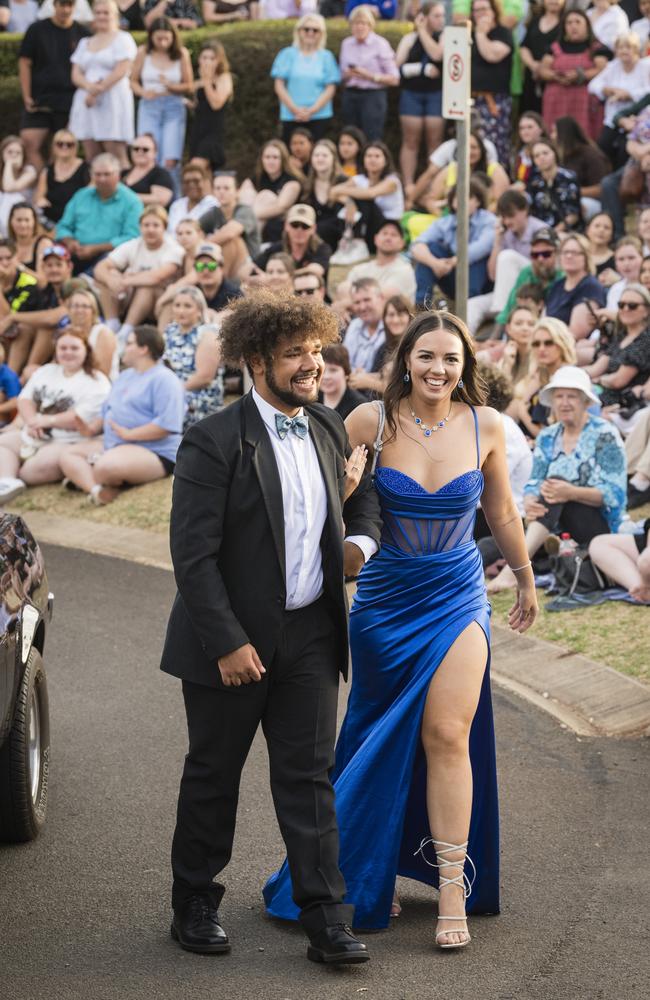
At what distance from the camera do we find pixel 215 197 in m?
15.4

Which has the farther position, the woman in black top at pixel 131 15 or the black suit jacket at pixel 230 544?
the woman in black top at pixel 131 15

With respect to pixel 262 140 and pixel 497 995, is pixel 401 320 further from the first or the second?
pixel 262 140

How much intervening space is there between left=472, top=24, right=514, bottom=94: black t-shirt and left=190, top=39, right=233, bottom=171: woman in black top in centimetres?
262

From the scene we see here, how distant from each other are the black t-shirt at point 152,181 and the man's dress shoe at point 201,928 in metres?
12.5

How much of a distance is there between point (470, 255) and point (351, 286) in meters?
1.33

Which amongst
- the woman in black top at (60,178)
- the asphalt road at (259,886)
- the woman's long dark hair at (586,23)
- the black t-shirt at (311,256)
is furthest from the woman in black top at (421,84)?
the asphalt road at (259,886)

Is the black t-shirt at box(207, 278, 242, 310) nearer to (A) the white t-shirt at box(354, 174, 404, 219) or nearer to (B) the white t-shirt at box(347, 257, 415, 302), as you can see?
(B) the white t-shirt at box(347, 257, 415, 302)

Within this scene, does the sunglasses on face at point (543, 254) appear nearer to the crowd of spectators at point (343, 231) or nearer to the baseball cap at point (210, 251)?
the crowd of spectators at point (343, 231)

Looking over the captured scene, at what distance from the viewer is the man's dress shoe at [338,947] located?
15.9 feet

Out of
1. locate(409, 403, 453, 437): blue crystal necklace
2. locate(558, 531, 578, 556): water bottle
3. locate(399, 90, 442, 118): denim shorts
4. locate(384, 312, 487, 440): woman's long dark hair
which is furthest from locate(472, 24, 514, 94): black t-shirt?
locate(409, 403, 453, 437): blue crystal necklace

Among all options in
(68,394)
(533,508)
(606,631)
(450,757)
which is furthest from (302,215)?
(450,757)

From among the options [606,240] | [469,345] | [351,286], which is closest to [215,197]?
[351,286]

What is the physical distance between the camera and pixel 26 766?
5.95 m

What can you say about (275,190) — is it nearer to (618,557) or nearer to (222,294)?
(222,294)
